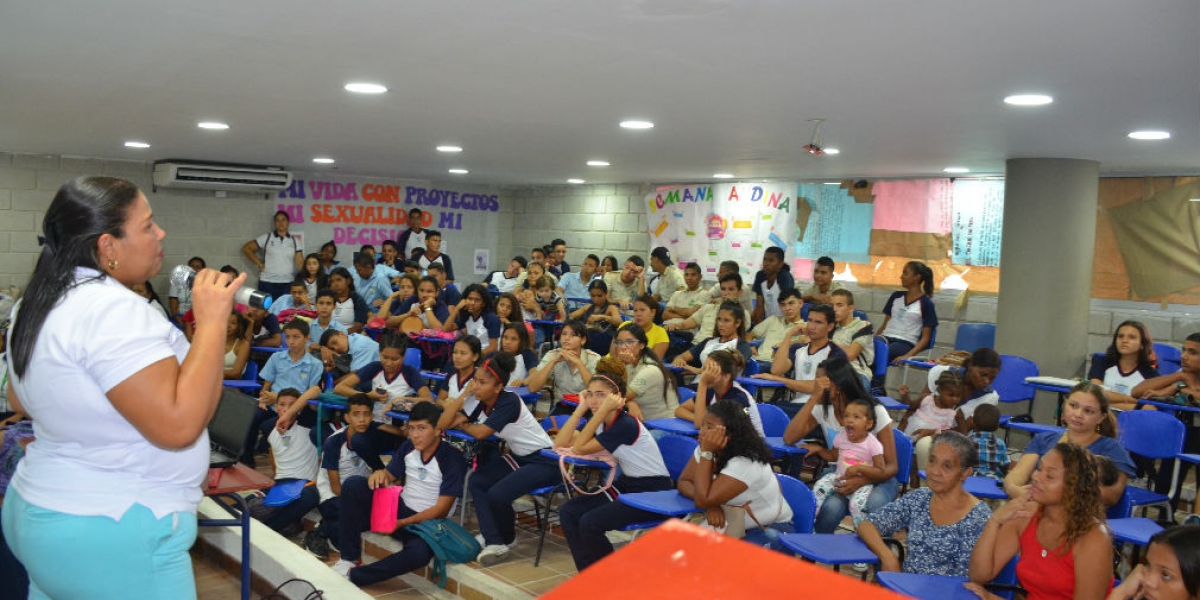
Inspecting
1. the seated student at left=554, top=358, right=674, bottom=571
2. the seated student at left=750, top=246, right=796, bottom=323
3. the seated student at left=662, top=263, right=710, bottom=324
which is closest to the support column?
the seated student at left=750, top=246, right=796, bottom=323

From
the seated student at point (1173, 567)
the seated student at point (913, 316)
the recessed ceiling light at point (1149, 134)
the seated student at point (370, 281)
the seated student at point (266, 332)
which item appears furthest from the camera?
the seated student at point (370, 281)

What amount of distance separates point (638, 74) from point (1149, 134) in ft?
Result: 11.0

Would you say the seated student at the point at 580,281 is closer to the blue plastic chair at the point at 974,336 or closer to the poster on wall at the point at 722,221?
the poster on wall at the point at 722,221

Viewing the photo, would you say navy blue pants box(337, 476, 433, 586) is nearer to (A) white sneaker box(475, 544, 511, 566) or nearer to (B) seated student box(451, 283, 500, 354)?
(A) white sneaker box(475, 544, 511, 566)

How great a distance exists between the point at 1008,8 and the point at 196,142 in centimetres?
760

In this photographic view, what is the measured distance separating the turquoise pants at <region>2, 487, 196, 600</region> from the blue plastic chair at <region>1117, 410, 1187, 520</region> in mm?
4691

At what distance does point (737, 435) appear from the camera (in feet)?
13.4

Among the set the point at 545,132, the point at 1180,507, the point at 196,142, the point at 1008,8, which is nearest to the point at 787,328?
the point at 545,132

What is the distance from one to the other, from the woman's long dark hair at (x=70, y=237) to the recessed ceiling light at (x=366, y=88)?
371cm

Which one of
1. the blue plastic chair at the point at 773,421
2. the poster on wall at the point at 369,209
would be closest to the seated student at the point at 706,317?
the blue plastic chair at the point at 773,421

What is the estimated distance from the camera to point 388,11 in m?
3.38

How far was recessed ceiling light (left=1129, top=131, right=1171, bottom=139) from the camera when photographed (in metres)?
5.73

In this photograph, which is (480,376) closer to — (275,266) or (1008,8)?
(1008,8)

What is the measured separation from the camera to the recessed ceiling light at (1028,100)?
4.61m
